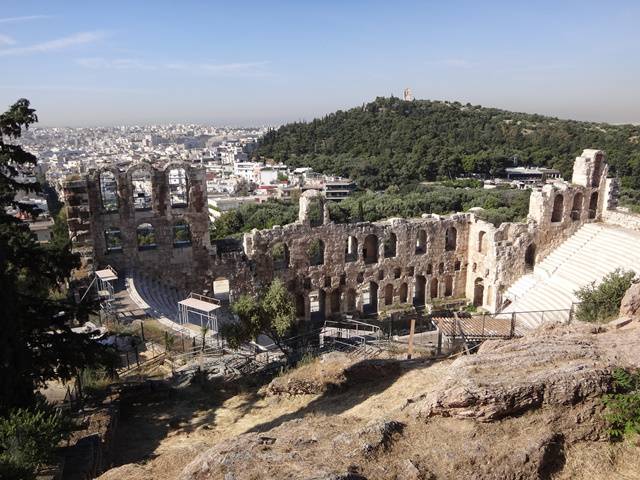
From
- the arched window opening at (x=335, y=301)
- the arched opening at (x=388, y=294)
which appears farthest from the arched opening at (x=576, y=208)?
the arched window opening at (x=335, y=301)

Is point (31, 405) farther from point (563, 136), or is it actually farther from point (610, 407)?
point (563, 136)

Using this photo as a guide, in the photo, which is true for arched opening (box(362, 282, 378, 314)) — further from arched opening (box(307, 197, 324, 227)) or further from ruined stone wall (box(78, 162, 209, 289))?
ruined stone wall (box(78, 162, 209, 289))

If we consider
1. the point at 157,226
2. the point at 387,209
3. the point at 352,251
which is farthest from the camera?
the point at 387,209

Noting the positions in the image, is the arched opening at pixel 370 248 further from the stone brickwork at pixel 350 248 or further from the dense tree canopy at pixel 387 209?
the dense tree canopy at pixel 387 209

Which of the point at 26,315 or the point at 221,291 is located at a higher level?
the point at 26,315

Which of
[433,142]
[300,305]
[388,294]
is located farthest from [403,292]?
[433,142]

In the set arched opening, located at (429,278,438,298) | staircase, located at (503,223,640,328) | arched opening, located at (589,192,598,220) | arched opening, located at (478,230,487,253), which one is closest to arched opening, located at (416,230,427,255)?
arched opening, located at (429,278,438,298)

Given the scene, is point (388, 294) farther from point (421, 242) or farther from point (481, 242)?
point (481, 242)
